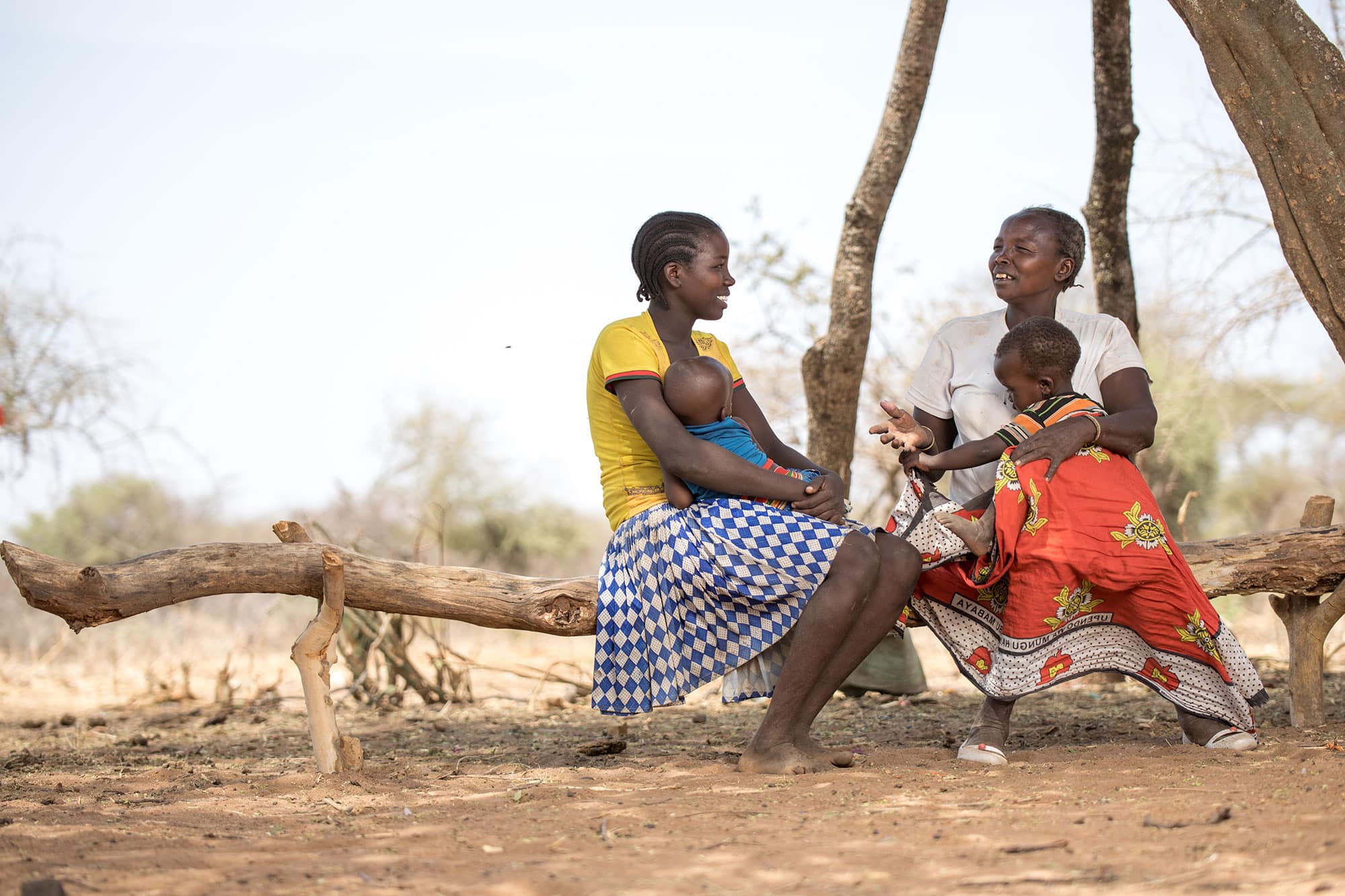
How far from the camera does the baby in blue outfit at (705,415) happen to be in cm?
350

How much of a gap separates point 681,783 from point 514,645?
6462 millimetres

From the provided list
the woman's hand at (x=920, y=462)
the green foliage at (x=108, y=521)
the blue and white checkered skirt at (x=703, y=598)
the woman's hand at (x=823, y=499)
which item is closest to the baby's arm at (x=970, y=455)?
the woman's hand at (x=920, y=462)

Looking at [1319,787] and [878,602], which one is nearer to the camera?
[1319,787]

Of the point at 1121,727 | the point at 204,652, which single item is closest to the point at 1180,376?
the point at 1121,727

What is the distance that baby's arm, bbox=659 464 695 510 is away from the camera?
3.56m

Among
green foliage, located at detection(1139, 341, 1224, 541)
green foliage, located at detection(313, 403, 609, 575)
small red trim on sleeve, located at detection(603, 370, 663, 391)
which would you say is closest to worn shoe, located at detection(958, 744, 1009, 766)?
small red trim on sleeve, located at detection(603, 370, 663, 391)

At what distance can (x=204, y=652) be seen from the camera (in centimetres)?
922

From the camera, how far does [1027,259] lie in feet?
13.0

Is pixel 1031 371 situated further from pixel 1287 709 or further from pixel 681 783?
pixel 1287 709

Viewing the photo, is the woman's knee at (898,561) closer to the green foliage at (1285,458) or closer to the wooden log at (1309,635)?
the wooden log at (1309,635)

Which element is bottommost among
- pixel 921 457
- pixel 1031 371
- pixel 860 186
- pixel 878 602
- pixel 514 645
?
pixel 514 645

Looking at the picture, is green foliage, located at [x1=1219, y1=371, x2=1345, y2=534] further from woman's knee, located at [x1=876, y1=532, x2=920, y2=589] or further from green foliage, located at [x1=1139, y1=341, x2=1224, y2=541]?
woman's knee, located at [x1=876, y1=532, x2=920, y2=589]

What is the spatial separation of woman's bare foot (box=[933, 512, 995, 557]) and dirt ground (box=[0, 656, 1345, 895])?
67 cm

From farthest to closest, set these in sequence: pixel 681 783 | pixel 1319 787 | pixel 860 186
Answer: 1. pixel 860 186
2. pixel 681 783
3. pixel 1319 787
